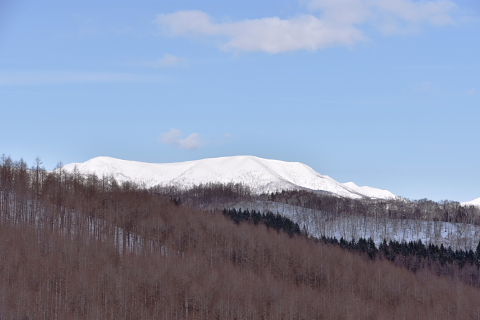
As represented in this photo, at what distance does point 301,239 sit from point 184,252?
A: 3665 cm

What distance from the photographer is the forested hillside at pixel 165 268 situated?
8706cm

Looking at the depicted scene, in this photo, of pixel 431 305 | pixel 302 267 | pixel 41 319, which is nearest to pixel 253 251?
pixel 302 267

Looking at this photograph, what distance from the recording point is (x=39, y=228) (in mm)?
109375

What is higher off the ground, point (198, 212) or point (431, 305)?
point (198, 212)

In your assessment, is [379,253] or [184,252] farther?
Answer: [379,253]

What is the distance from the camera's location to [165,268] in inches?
4050

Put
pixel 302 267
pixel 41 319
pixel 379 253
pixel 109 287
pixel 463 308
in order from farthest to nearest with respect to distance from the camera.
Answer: pixel 379 253, pixel 302 267, pixel 463 308, pixel 109 287, pixel 41 319

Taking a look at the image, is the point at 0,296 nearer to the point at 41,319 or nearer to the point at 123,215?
the point at 41,319

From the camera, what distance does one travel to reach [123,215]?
124 metres

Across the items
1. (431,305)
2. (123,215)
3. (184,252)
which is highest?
(123,215)

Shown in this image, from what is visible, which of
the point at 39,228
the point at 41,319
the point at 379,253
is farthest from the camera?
the point at 379,253

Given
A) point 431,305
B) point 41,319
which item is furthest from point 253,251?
point 41,319

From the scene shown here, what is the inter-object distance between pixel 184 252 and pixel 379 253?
53.2 meters

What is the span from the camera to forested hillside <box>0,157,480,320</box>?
87062mm
